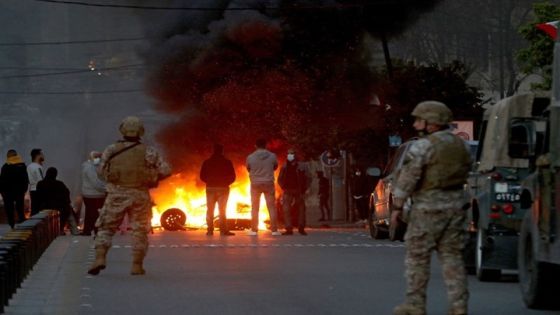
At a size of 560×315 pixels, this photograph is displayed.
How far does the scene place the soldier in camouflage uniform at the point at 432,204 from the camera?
11016 millimetres

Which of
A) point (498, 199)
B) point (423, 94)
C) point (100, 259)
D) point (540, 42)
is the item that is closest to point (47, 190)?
point (423, 94)

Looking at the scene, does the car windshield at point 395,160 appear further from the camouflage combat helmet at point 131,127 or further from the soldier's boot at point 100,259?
the soldier's boot at point 100,259

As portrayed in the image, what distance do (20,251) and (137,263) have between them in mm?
1835

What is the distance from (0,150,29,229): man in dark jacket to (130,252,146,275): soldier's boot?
42.9 feet

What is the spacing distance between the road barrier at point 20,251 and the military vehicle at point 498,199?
4764 mm

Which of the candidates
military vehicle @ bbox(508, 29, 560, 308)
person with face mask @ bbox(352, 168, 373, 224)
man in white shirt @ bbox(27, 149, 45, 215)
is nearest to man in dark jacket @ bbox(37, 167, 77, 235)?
man in white shirt @ bbox(27, 149, 45, 215)

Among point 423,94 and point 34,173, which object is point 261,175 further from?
point 423,94

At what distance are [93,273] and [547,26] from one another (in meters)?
9.67

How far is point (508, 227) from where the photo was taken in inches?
614

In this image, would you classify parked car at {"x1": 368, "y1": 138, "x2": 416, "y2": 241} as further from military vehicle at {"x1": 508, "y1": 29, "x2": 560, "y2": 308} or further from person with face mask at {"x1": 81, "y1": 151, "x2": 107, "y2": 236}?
military vehicle at {"x1": 508, "y1": 29, "x2": 560, "y2": 308}

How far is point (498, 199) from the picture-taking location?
15609 millimetres

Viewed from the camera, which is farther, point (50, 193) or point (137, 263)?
point (50, 193)

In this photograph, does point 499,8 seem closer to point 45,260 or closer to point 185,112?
point 185,112

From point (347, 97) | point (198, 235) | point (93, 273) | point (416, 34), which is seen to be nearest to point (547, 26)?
point (198, 235)
